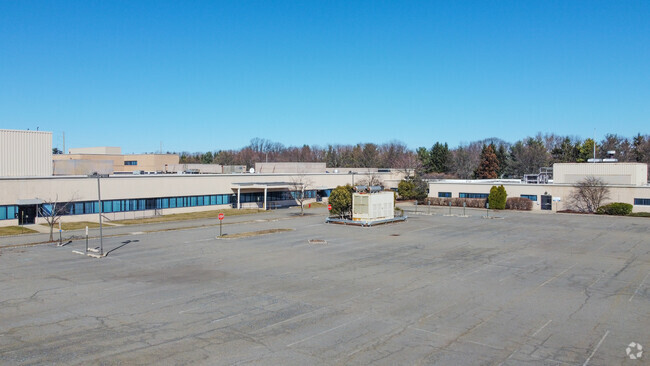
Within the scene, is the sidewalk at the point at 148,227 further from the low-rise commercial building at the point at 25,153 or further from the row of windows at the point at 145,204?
the low-rise commercial building at the point at 25,153

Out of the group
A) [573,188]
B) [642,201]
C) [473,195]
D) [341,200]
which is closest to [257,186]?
[341,200]

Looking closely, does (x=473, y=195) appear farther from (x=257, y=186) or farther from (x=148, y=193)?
(x=148, y=193)

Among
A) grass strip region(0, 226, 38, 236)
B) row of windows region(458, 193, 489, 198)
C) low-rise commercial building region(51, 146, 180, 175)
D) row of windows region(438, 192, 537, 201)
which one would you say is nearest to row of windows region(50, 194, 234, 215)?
grass strip region(0, 226, 38, 236)

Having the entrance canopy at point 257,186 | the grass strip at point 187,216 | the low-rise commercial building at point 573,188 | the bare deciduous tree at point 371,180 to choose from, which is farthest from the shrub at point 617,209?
the grass strip at point 187,216

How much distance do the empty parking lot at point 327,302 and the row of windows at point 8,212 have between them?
35.1 ft

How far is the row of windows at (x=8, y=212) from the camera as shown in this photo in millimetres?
37781

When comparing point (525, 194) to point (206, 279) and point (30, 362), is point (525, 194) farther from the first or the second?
point (30, 362)

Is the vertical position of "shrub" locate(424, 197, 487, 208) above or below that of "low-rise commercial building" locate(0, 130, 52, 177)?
below

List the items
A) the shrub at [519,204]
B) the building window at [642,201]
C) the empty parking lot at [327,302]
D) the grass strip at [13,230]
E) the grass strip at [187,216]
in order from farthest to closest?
the shrub at [519,204] < the building window at [642,201] < the grass strip at [187,216] < the grass strip at [13,230] < the empty parking lot at [327,302]

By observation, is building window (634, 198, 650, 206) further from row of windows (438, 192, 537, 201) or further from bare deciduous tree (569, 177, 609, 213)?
A: row of windows (438, 192, 537, 201)

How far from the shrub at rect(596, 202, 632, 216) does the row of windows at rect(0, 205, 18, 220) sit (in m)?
55.4

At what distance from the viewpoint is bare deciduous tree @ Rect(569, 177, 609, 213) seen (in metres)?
51.9

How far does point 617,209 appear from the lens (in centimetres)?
4966

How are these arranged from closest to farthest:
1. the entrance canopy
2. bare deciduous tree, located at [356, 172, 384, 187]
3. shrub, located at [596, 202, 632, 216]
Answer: shrub, located at [596, 202, 632, 216], the entrance canopy, bare deciduous tree, located at [356, 172, 384, 187]
